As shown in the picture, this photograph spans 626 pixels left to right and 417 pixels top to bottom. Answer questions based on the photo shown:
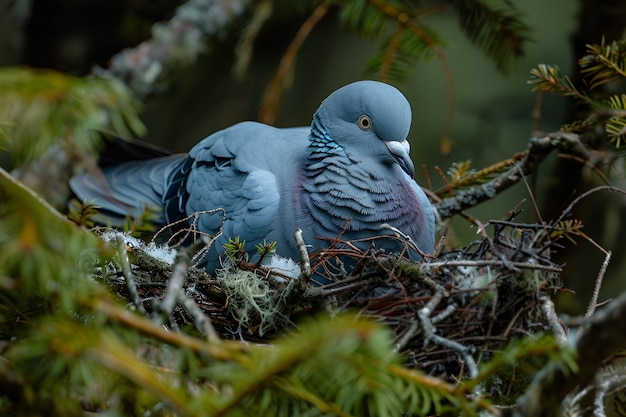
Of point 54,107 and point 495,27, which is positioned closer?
point 54,107

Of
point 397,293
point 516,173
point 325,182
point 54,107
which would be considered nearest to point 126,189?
point 325,182

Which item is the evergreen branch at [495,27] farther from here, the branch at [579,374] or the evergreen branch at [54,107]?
the evergreen branch at [54,107]

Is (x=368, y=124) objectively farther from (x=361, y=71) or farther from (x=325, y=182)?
(x=361, y=71)

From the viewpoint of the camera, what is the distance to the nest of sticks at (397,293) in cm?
175

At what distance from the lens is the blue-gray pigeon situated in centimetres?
210

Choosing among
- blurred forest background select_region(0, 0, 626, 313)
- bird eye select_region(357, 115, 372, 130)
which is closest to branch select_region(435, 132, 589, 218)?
bird eye select_region(357, 115, 372, 130)

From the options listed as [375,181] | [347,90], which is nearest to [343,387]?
[375,181]

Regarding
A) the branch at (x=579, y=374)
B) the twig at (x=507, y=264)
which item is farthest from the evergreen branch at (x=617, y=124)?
the branch at (x=579, y=374)

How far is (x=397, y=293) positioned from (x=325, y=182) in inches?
18.6

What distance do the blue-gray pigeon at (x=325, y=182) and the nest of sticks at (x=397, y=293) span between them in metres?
0.20

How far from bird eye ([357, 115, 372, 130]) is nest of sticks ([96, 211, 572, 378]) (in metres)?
0.46

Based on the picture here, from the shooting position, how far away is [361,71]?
369 cm

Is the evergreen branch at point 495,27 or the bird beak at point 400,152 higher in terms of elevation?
the evergreen branch at point 495,27

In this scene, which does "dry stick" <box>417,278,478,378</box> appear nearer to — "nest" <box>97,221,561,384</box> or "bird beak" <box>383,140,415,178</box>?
"nest" <box>97,221,561,384</box>
